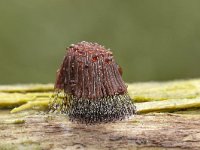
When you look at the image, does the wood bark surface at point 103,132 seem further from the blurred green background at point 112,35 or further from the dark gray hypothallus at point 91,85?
the blurred green background at point 112,35

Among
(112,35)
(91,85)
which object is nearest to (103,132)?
(91,85)

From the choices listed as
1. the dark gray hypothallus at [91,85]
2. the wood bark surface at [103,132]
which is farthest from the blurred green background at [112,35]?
the dark gray hypothallus at [91,85]

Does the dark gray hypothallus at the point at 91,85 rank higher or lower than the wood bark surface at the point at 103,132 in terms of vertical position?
higher

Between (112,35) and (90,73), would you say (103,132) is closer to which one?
(90,73)

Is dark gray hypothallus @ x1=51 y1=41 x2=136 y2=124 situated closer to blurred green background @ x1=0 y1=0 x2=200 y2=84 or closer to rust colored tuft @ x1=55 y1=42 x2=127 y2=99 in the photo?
rust colored tuft @ x1=55 y1=42 x2=127 y2=99

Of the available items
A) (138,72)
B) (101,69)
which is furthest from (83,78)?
(138,72)

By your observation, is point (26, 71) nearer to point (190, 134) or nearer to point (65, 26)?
point (65, 26)

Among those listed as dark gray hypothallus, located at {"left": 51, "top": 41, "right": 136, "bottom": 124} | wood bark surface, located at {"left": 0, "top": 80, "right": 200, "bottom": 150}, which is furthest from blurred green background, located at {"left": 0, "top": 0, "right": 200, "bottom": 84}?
dark gray hypothallus, located at {"left": 51, "top": 41, "right": 136, "bottom": 124}
